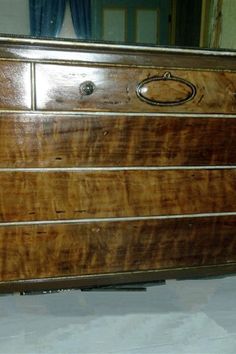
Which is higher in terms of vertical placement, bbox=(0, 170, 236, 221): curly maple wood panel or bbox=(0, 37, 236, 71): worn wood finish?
bbox=(0, 37, 236, 71): worn wood finish

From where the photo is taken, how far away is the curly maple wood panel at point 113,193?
117 centimetres

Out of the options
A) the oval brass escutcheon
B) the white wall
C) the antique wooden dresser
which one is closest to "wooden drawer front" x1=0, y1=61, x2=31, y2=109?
the antique wooden dresser

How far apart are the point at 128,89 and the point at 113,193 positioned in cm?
38

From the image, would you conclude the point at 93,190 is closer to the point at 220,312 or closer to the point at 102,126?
the point at 102,126

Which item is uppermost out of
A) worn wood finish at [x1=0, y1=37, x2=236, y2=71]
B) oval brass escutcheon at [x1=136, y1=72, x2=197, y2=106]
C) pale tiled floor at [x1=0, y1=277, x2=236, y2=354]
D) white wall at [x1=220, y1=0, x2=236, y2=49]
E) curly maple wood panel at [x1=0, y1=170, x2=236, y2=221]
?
white wall at [x1=220, y1=0, x2=236, y2=49]

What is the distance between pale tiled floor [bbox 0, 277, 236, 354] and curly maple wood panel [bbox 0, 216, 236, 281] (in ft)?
0.68

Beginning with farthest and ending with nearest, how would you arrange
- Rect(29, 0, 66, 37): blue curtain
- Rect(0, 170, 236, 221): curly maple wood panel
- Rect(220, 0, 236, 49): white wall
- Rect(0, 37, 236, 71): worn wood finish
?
Rect(29, 0, 66, 37): blue curtain → Rect(220, 0, 236, 49): white wall → Rect(0, 170, 236, 221): curly maple wood panel → Rect(0, 37, 236, 71): worn wood finish

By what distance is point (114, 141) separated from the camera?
1.20 meters

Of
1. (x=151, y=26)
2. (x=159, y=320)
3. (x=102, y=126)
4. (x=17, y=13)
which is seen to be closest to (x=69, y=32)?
(x=17, y=13)

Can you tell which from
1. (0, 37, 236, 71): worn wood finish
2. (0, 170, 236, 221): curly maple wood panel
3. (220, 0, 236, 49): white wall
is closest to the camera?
(0, 37, 236, 71): worn wood finish

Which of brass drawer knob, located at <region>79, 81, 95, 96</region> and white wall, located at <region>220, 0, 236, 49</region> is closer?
brass drawer knob, located at <region>79, 81, 95, 96</region>

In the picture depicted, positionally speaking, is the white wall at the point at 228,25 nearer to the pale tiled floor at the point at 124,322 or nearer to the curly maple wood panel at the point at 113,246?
the curly maple wood panel at the point at 113,246

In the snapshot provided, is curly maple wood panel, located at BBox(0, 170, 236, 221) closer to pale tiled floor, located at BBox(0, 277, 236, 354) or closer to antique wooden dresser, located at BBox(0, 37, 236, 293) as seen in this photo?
antique wooden dresser, located at BBox(0, 37, 236, 293)

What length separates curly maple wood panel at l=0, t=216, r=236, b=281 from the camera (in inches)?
47.3
